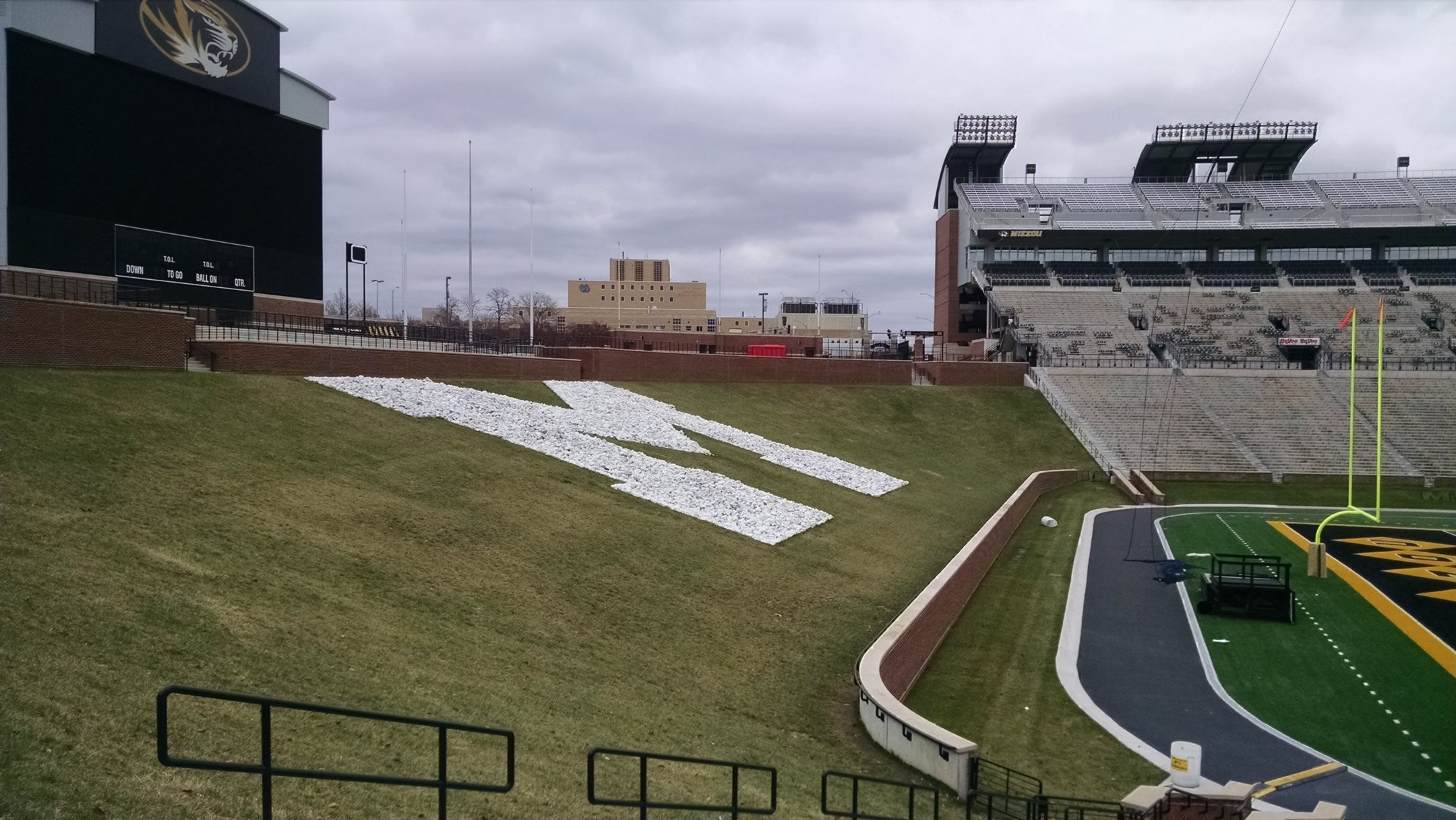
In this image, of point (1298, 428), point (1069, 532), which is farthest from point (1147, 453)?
point (1069, 532)

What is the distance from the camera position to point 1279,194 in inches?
3236

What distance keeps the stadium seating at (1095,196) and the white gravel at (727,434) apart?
53.6m

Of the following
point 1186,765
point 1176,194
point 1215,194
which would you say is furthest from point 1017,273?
point 1186,765

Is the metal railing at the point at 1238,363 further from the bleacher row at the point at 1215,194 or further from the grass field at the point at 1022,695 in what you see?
the grass field at the point at 1022,695

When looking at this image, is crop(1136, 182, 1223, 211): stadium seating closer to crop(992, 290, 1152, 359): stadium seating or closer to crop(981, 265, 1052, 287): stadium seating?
crop(981, 265, 1052, 287): stadium seating

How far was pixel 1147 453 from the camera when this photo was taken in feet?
163

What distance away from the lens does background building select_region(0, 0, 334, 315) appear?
33.4 meters

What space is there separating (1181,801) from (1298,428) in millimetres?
47167

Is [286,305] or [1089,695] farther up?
[286,305]

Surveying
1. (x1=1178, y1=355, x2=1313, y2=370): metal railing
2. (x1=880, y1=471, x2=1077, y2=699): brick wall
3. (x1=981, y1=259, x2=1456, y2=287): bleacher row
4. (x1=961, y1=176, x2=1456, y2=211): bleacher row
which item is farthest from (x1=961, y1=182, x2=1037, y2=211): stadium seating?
(x1=880, y1=471, x2=1077, y2=699): brick wall

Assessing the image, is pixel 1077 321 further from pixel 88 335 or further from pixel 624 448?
pixel 88 335

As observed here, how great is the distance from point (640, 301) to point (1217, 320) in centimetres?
9164

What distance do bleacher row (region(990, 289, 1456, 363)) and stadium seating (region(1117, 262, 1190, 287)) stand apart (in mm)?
1865

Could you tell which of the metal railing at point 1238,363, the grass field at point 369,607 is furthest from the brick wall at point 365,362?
the metal railing at point 1238,363
